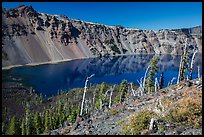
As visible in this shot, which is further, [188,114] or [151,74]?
[151,74]

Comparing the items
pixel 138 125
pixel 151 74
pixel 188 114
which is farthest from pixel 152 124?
pixel 151 74

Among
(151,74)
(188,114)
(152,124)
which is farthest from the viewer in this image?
(151,74)

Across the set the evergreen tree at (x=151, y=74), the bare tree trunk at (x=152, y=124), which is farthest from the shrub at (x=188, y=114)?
the evergreen tree at (x=151, y=74)

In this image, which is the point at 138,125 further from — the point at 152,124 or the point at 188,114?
the point at 188,114

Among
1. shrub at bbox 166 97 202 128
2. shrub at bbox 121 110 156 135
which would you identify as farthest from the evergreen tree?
shrub at bbox 121 110 156 135

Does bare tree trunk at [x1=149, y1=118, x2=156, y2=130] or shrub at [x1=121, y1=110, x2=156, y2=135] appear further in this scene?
shrub at [x1=121, y1=110, x2=156, y2=135]

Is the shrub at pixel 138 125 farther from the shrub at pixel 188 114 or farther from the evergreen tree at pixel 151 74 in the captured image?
the evergreen tree at pixel 151 74

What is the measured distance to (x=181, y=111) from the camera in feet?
50.3

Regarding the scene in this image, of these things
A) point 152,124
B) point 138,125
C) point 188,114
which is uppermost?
point 188,114

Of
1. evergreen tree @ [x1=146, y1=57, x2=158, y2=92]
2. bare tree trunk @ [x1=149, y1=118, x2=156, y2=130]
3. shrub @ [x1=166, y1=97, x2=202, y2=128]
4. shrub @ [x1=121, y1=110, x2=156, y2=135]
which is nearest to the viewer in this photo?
bare tree trunk @ [x1=149, y1=118, x2=156, y2=130]

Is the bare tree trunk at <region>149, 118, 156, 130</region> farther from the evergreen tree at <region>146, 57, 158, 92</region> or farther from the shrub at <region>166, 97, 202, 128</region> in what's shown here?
the evergreen tree at <region>146, 57, 158, 92</region>

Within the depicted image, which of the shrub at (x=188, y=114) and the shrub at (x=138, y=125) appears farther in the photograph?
the shrub at (x=138, y=125)

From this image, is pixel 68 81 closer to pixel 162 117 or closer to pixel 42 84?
pixel 42 84

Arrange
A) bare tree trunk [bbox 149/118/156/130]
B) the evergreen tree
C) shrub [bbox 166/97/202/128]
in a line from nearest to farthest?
bare tree trunk [bbox 149/118/156/130]
shrub [bbox 166/97/202/128]
the evergreen tree
